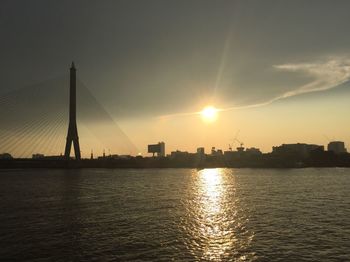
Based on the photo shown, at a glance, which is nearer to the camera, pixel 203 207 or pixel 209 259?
pixel 209 259

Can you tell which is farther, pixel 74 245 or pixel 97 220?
pixel 97 220

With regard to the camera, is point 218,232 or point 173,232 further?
point 218,232

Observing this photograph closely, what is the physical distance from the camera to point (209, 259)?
19641mm

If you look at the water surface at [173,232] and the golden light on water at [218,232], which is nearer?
the water surface at [173,232]

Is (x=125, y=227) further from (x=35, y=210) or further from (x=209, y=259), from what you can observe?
(x=35, y=210)

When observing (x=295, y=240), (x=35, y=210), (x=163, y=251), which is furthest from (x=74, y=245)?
(x=35, y=210)

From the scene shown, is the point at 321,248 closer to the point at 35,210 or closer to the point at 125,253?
the point at 125,253

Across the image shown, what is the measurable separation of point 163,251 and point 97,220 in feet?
36.9

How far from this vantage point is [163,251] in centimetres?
2114

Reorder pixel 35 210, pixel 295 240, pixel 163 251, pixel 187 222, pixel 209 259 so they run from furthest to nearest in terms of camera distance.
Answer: pixel 35 210, pixel 187 222, pixel 295 240, pixel 163 251, pixel 209 259

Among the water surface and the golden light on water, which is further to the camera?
the golden light on water

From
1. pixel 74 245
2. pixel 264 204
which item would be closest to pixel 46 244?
pixel 74 245

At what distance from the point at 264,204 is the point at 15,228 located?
2616 centimetres

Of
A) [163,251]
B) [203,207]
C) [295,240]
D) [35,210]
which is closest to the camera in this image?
[163,251]
